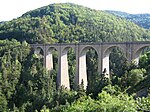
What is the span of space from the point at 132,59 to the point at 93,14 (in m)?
93.5

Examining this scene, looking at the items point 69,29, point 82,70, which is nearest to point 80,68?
point 82,70

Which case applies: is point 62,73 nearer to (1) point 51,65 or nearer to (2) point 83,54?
(2) point 83,54

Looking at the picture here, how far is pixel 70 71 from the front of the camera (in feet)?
270

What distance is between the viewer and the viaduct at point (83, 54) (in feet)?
179

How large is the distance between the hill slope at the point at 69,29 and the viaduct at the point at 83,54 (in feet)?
72.0

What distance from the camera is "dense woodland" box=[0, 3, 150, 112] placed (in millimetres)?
35688

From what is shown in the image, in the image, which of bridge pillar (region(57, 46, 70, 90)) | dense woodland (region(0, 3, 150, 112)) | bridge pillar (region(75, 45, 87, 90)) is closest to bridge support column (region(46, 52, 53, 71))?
dense woodland (region(0, 3, 150, 112))

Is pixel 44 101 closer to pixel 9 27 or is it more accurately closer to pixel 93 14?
pixel 9 27

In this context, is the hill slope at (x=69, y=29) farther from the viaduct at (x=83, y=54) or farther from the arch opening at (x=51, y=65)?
the viaduct at (x=83, y=54)

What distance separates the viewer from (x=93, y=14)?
146m

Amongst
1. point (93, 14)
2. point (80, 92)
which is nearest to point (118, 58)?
point (80, 92)

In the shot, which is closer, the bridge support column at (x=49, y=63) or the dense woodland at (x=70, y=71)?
the dense woodland at (x=70, y=71)

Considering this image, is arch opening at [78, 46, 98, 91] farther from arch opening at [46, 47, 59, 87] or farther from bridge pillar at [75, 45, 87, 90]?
arch opening at [46, 47, 59, 87]

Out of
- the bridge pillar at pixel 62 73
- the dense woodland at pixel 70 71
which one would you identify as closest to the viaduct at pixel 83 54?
the bridge pillar at pixel 62 73
